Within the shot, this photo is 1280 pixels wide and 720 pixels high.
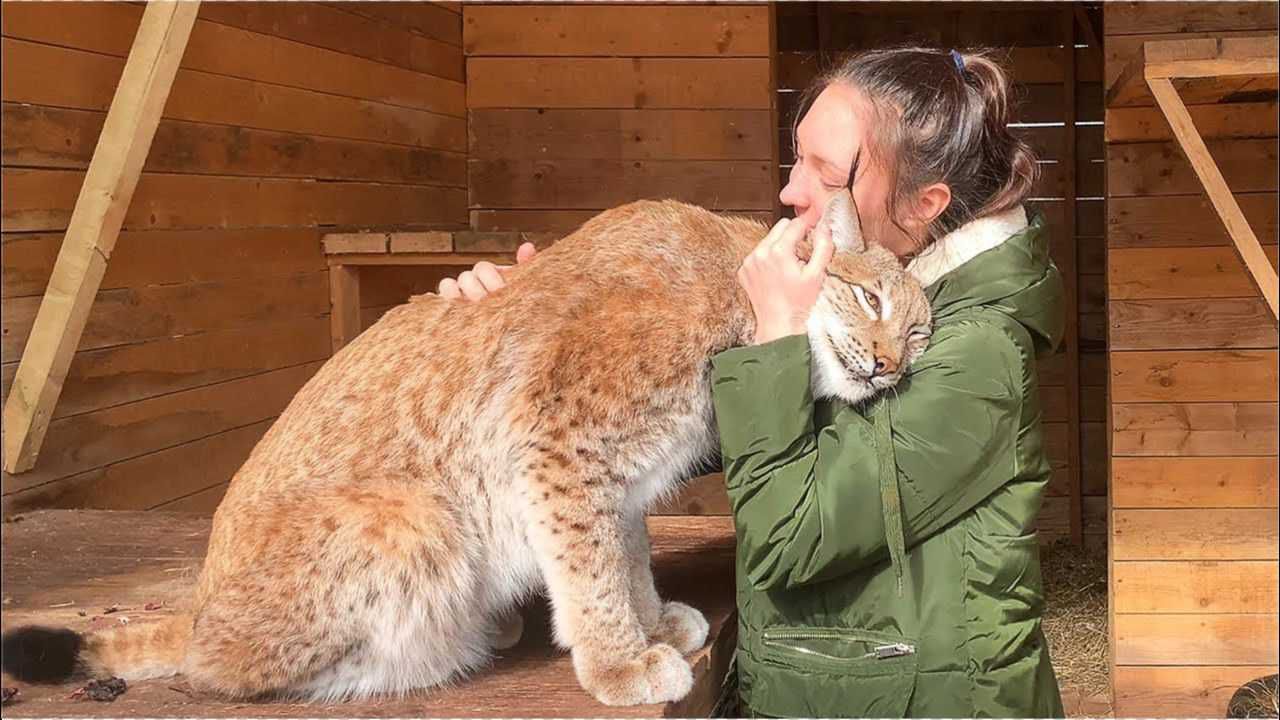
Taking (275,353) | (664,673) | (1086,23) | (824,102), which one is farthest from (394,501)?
(1086,23)

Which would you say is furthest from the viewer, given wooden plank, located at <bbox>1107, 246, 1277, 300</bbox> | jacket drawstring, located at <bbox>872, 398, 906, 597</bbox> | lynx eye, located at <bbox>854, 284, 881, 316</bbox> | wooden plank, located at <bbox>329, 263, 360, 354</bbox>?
wooden plank, located at <bbox>1107, 246, 1277, 300</bbox>

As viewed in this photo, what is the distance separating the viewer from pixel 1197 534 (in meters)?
6.44

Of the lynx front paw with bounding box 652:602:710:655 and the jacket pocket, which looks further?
the lynx front paw with bounding box 652:602:710:655

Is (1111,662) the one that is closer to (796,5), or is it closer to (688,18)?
(688,18)

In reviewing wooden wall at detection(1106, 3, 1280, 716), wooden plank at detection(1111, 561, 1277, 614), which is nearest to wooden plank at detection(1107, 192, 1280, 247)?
wooden wall at detection(1106, 3, 1280, 716)

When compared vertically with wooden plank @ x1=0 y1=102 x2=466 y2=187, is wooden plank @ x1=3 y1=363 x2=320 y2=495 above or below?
below

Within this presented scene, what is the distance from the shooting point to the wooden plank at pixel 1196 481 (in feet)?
20.9

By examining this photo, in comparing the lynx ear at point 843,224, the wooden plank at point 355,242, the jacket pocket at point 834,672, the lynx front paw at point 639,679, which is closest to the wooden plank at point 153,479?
the wooden plank at point 355,242

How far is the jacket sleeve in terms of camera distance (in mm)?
2184

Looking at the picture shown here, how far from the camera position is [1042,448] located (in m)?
2.37

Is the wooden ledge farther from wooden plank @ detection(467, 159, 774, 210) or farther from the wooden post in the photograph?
the wooden post

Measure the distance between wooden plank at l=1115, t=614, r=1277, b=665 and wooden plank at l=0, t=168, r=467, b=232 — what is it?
161 inches

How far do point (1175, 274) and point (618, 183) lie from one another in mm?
2927

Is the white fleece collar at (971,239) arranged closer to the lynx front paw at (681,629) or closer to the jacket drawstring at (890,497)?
the jacket drawstring at (890,497)
